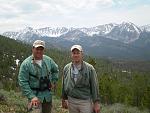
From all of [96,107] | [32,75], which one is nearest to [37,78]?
[32,75]

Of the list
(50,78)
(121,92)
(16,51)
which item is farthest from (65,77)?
(16,51)

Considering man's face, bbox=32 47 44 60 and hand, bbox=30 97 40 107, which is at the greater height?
man's face, bbox=32 47 44 60

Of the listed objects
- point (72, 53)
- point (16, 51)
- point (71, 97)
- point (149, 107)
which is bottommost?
point (149, 107)

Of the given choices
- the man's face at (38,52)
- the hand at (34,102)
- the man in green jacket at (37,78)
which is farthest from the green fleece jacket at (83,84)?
the hand at (34,102)

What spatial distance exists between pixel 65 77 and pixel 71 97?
41 cm

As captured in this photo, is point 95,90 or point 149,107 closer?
point 95,90

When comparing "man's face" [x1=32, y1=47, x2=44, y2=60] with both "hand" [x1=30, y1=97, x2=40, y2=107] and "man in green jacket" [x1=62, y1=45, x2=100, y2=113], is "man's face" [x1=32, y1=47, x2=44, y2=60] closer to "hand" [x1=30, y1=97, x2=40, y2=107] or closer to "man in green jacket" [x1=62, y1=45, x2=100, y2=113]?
"man in green jacket" [x1=62, y1=45, x2=100, y2=113]

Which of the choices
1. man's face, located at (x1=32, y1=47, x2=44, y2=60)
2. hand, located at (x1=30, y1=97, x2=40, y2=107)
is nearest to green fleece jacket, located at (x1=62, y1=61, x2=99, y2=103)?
man's face, located at (x1=32, y1=47, x2=44, y2=60)

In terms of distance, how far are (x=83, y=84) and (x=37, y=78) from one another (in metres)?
0.90

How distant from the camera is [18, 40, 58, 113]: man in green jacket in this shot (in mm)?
6551

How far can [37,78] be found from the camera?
6.73 m

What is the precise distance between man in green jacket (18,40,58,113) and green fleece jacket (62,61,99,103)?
1.16ft

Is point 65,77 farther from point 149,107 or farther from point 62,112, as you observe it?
point 149,107

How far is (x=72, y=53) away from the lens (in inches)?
267
